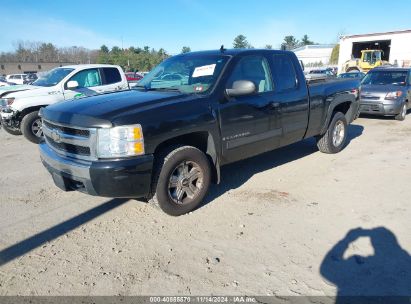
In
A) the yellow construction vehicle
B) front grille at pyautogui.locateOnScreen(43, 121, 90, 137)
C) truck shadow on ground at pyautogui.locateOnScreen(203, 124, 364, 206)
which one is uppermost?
the yellow construction vehicle

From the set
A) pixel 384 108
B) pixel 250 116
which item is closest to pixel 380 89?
pixel 384 108

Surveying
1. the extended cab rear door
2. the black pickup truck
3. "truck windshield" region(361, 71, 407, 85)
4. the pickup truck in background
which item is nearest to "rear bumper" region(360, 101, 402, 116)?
"truck windshield" region(361, 71, 407, 85)

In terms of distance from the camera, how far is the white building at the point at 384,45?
3653 centimetres

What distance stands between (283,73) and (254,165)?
170 centimetres

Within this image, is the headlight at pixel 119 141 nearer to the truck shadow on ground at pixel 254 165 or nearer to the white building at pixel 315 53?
the truck shadow on ground at pixel 254 165

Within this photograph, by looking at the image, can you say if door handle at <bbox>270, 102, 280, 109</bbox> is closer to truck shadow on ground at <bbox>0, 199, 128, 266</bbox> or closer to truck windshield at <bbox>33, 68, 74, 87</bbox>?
truck shadow on ground at <bbox>0, 199, 128, 266</bbox>

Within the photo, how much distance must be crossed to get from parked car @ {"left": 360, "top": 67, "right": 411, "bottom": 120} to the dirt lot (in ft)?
19.0

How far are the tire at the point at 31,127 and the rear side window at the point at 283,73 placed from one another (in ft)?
19.2

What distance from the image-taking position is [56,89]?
8797 mm

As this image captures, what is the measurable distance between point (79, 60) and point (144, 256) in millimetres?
78849

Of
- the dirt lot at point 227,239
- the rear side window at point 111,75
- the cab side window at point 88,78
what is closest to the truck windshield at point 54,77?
the cab side window at point 88,78

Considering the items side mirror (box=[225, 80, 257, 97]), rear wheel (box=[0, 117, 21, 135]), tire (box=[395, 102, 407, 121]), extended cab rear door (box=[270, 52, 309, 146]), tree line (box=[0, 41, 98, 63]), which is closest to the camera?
side mirror (box=[225, 80, 257, 97])

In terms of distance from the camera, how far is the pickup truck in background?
834cm

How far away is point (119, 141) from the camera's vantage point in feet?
11.5
